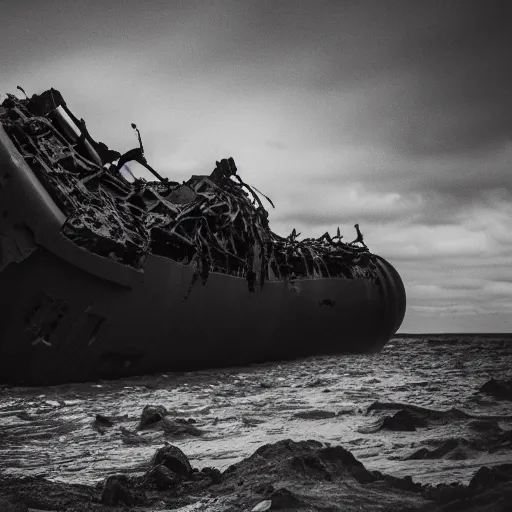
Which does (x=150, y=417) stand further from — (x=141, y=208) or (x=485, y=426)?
(x=141, y=208)

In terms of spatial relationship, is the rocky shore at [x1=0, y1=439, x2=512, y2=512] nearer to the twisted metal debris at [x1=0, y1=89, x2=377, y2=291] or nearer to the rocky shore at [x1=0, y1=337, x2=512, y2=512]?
the rocky shore at [x1=0, y1=337, x2=512, y2=512]

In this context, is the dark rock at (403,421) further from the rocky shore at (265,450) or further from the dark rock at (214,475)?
the dark rock at (214,475)

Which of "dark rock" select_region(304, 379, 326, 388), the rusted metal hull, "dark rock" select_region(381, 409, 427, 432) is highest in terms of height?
the rusted metal hull

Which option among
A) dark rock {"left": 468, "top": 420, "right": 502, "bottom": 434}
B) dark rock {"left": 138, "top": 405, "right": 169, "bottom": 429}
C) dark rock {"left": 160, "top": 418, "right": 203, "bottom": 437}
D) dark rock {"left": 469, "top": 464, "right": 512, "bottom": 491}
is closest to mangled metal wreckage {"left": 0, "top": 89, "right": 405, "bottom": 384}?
dark rock {"left": 138, "top": 405, "right": 169, "bottom": 429}

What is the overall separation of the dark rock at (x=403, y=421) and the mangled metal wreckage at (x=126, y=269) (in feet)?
15.5

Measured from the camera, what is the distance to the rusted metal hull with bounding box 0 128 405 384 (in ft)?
23.8

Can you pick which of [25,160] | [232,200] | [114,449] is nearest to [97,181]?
[25,160]

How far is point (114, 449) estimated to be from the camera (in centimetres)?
363

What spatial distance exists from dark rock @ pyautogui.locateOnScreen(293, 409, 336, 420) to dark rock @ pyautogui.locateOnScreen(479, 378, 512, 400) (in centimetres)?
148

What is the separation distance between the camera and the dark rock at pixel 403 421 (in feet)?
12.5

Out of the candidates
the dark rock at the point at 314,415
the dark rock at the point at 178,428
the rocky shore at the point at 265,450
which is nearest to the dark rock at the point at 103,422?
the rocky shore at the point at 265,450

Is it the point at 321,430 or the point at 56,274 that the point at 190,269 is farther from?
the point at 321,430

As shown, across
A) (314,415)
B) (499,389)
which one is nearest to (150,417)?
(314,415)

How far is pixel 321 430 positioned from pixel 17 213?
186 inches
